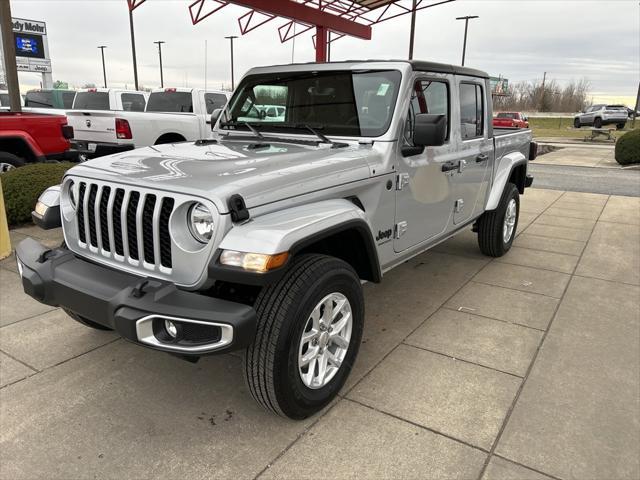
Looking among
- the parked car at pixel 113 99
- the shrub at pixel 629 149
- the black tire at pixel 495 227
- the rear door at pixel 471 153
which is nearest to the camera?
the rear door at pixel 471 153

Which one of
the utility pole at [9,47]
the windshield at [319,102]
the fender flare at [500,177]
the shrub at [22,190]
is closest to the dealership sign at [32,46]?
the utility pole at [9,47]

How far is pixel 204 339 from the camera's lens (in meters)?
2.31

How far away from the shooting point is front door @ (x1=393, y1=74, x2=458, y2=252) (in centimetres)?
362

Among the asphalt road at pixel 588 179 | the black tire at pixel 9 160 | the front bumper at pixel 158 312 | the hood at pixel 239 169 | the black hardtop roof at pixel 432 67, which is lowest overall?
the asphalt road at pixel 588 179

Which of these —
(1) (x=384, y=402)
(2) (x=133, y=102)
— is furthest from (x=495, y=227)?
(2) (x=133, y=102)

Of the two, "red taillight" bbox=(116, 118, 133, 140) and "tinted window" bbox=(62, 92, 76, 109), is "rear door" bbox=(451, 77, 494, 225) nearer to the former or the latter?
"red taillight" bbox=(116, 118, 133, 140)

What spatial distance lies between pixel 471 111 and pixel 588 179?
944cm

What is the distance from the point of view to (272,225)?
244 cm

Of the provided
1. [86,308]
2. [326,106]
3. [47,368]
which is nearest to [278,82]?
[326,106]

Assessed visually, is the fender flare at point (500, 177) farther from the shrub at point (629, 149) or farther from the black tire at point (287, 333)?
the shrub at point (629, 149)

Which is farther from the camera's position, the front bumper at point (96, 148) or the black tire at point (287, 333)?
the front bumper at point (96, 148)

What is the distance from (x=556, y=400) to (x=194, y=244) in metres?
2.30

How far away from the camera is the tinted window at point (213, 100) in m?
11.2

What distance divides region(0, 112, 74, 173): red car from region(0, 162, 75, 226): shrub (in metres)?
1.22
